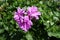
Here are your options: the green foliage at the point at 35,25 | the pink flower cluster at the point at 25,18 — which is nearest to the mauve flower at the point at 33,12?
the pink flower cluster at the point at 25,18

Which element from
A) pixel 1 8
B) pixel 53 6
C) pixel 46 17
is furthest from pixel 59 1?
pixel 1 8

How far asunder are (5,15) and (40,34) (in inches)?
21.9

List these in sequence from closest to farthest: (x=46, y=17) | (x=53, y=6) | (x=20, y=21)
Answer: (x=20, y=21) → (x=46, y=17) → (x=53, y=6)

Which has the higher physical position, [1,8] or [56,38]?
[1,8]

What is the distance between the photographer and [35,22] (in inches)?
121

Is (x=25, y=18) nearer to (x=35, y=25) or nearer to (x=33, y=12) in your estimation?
(x=33, y=12)

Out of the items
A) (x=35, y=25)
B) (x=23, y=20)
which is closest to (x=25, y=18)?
(x=23, y=20)

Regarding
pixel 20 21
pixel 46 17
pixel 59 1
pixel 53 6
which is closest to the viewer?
pixel 20 21

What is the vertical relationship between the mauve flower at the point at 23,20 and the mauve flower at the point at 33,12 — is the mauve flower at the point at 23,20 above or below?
below

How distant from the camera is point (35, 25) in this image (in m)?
3.10

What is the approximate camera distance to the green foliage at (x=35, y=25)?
3.04m

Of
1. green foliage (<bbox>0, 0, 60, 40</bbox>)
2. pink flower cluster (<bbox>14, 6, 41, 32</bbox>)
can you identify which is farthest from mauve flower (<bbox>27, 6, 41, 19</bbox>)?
green foliage (<bbox>0, 0, 60, 40</bbox>)

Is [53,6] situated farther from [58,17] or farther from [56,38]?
[56,38]

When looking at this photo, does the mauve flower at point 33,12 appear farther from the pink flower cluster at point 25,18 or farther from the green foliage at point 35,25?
the green foliage at point 35,25
